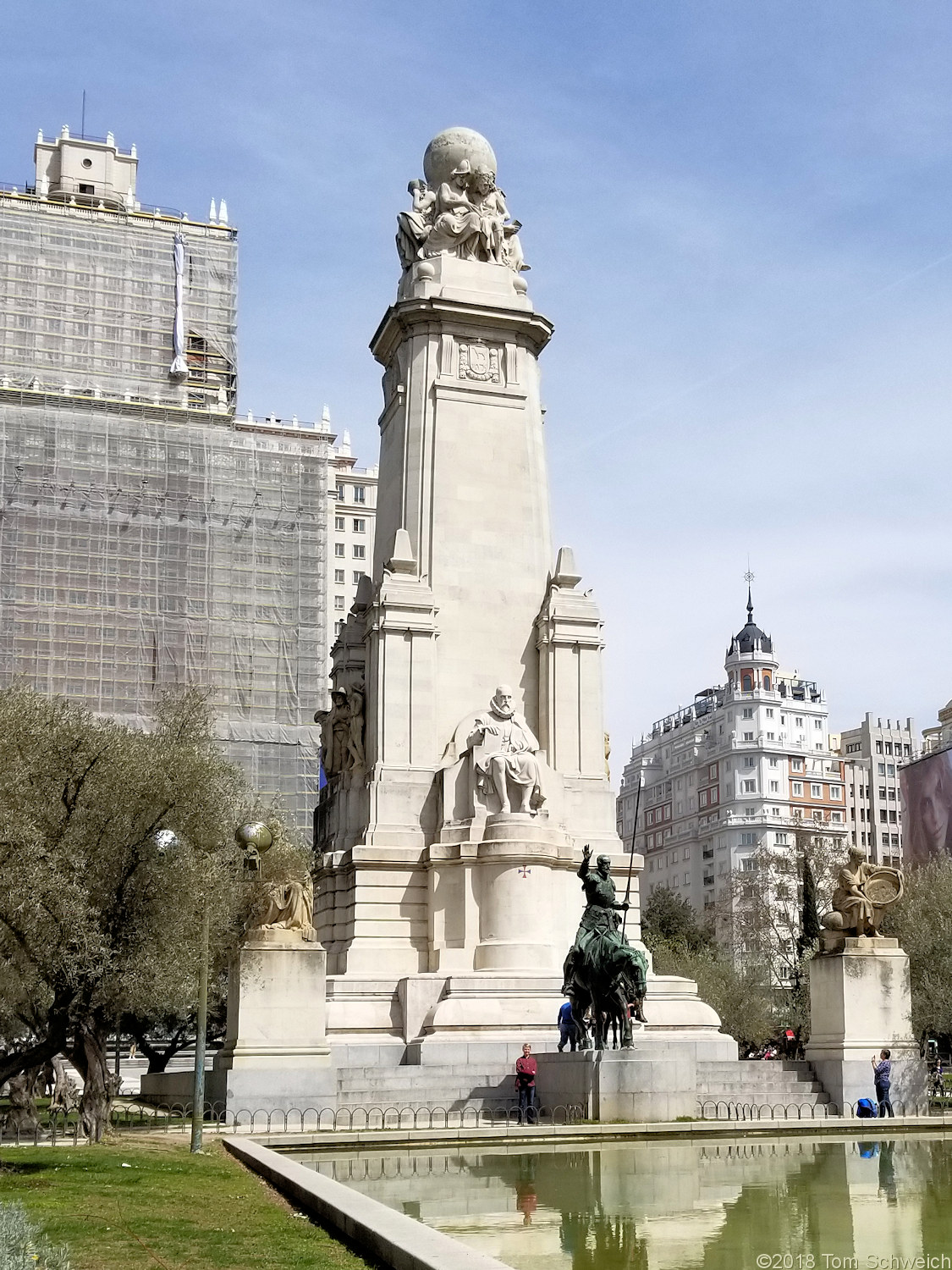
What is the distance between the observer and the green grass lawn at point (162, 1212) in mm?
10445

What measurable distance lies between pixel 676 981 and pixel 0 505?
4018 cm

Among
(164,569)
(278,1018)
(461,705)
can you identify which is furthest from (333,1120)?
(164,569)

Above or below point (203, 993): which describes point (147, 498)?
above

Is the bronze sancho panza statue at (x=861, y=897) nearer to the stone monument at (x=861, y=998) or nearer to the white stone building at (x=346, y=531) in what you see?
the stone monument at (x=861, y=998)

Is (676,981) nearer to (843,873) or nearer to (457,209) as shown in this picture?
(843,873)

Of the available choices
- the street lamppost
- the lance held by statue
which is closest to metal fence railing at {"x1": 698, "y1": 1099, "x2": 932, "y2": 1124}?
the lance held by statue

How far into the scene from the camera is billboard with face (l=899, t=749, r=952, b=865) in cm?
7694

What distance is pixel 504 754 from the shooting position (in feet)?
104

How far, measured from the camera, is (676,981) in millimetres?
30406

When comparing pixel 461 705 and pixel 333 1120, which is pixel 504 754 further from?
pixel 333 1120

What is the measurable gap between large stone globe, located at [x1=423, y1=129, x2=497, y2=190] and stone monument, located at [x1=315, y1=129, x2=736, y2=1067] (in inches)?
2.3

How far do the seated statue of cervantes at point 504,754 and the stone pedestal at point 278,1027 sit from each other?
6215mm

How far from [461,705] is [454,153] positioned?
1346cm

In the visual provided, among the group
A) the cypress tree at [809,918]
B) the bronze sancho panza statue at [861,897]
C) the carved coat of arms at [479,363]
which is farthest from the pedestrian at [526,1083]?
the cypress tree at [809,918]
